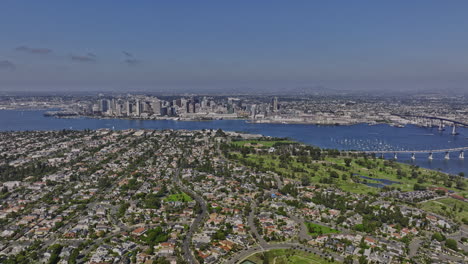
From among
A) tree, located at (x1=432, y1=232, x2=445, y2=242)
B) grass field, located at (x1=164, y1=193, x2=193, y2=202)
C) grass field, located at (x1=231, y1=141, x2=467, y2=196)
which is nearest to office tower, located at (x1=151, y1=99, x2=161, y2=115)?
grass field, located at (x1=231, y1=141, x2=467, y2=196)

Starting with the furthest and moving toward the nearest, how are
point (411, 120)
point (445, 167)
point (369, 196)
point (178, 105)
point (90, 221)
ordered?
point (178, 105) → point (411, 120) → point (445, 167) → point (369, 196) → point (90, 221)

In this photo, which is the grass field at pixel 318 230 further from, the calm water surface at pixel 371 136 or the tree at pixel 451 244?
the calm water surface at pixel 371 136

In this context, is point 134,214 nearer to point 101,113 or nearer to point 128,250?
point 128,250

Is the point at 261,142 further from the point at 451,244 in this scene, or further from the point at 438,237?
the point at 451,244

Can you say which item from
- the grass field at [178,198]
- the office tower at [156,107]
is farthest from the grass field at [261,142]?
the office tower at [156,107]

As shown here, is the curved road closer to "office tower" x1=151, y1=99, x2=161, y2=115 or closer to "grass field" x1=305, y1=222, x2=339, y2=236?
"grass field" x1=305, y1=222, x2=339, y2=236

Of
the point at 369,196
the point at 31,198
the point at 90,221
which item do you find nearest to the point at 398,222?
the point at 369,196

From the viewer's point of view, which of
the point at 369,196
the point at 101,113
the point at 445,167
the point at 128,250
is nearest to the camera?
the point at 128,250
